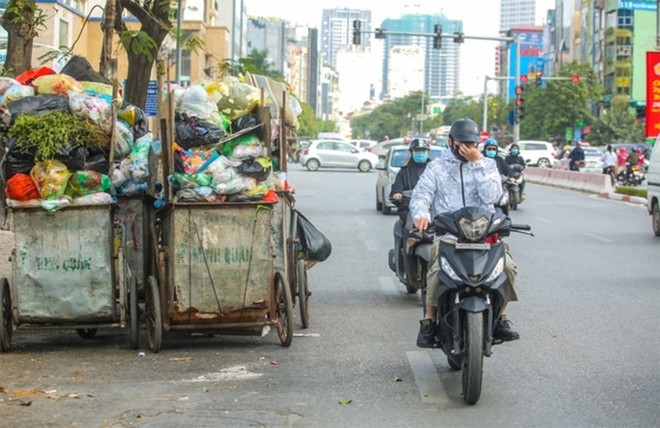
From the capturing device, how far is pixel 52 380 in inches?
285

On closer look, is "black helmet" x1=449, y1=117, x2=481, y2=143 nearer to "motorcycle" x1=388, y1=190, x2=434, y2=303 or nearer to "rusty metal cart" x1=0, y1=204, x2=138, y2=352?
"motorcycle" x1=388, y1=190, x2=434, y2=303

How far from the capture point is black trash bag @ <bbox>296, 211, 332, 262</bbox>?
10055mm

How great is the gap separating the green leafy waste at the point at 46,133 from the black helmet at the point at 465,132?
2935 millimetres

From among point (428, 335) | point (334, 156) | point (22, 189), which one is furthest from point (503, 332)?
point (334, 156)

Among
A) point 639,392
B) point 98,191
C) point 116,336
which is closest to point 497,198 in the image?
point 639,392

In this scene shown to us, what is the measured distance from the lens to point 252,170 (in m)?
8.33

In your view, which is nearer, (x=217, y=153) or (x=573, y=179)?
(x=217, y=153)

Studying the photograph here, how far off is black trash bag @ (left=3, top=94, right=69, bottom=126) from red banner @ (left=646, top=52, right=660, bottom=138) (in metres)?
28.2

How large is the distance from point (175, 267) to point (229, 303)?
47cm

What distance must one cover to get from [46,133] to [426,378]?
3265 millimetres

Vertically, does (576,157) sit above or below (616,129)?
below

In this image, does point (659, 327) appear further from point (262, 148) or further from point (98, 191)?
point (98, 191)

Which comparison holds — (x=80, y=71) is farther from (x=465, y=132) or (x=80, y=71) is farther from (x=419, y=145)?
(x=465, y=132)

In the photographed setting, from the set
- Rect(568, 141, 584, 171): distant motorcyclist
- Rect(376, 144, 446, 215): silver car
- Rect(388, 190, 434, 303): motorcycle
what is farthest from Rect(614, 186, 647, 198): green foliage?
Rect(388, 190, 434, 303): motorcycle
